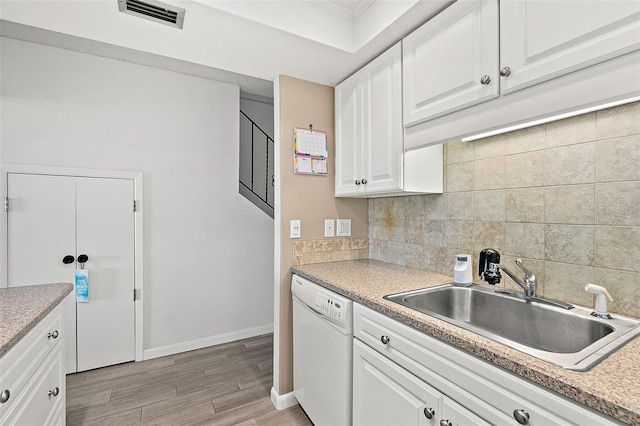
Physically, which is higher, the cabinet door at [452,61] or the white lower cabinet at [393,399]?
the cabinet door at [452,61]

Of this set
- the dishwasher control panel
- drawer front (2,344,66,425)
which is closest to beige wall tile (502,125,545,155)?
the dishwasher control panel

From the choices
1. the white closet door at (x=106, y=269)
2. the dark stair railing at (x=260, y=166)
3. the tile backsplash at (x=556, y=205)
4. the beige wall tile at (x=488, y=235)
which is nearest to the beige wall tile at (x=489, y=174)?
the tile backsplash at (x=556, y=205)

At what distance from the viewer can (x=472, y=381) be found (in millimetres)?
918

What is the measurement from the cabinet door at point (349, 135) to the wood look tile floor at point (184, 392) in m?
1.60

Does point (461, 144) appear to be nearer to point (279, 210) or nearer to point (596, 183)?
point (596, 183)

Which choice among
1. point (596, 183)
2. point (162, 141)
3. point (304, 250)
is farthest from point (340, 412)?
point (162, 141)

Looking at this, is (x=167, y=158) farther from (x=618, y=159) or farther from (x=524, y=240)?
(x=618, y=159)

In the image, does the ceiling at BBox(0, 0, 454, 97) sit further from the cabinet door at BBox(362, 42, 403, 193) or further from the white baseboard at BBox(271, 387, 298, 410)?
the white baseboard at BBox(271, 387, 298, 410)

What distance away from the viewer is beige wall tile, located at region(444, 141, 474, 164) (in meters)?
1.72

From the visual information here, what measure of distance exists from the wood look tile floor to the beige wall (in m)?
0.26

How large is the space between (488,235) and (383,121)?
0.87 meters

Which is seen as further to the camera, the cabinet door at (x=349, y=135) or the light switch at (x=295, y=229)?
the light switch at (x=295, y=229)

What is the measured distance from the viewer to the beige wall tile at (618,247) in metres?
1.12

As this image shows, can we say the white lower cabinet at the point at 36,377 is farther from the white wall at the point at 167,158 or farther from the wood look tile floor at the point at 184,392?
the white wall at the point at 167,158
